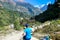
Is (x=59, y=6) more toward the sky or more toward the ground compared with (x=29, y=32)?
more toward the sky

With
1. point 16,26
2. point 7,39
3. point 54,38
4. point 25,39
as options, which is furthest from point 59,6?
point 25,39

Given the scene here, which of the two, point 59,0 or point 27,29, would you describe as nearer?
point 27,29

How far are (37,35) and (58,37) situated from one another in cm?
603

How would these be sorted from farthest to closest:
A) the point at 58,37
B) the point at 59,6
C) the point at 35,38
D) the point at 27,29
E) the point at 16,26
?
1. the point at 59,6
2. the point at 16,26
3. the point at 35,38
4. the point at 58,37
5. the point at 27,29

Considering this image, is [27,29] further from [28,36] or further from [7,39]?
[7,39]

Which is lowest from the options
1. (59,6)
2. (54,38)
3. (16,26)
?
(54,38)

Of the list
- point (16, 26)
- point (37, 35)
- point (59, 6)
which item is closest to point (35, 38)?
point (37, 35)

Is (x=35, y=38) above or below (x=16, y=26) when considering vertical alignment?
below

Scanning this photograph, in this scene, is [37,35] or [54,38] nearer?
[54,38]

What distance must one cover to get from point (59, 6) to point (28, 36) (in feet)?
249

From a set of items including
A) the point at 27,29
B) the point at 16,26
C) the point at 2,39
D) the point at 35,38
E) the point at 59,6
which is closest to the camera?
the point at 27,29

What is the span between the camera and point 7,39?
80.8 feet

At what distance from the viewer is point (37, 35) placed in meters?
22.7

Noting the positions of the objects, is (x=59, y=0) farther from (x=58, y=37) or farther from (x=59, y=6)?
(x=58, y=37)
